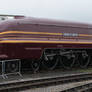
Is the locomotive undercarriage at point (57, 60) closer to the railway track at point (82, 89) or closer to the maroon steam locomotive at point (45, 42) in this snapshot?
the maroon steam locomotive at point (45, 42)

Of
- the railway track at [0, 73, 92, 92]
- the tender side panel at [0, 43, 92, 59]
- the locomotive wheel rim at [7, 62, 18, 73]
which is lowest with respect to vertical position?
the railway track at [0, 73, 92, 92]

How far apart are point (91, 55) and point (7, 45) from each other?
6.21 metres

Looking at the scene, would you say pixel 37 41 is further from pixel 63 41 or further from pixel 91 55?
pixel 91 55

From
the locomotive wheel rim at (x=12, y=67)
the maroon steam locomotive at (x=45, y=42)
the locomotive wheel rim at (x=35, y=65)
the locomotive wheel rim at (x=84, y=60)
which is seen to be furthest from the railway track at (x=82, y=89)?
the locomotive wheel rim at (x=84, y=60)

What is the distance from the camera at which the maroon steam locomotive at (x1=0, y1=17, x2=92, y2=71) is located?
845 centimetres

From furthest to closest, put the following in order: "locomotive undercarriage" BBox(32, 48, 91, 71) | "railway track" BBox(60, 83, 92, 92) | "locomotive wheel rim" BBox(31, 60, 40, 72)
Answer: "locomotive undercarriage" BBox(32, 48, 91, 71), "locomotive wheel rim" BBox(31, 60, 40, 72), "railway track" BBox(60, 83, 92, 92)

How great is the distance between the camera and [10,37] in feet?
27.7

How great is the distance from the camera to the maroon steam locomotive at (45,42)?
8453 millimetres

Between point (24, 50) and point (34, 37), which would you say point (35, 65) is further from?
point (34, 37)

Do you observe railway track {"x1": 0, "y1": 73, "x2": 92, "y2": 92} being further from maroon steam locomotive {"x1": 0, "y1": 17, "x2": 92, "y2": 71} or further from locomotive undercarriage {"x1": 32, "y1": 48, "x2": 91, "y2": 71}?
locomotive undercarriage {"x1": 32, "y1": 48, "x2": 91, "y2": 71}

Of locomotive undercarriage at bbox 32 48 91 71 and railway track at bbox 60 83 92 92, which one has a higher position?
locomotive undercarriage at bbox 32 48 91 71

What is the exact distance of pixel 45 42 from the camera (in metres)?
9.15

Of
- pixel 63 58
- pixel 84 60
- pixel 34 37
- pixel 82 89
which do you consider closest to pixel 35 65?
pixel 34 37

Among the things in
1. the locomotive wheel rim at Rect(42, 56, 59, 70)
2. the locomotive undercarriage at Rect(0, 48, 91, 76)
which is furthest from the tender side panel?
the locomotive wheel rim at Rect(42, 56, 59, 70)
